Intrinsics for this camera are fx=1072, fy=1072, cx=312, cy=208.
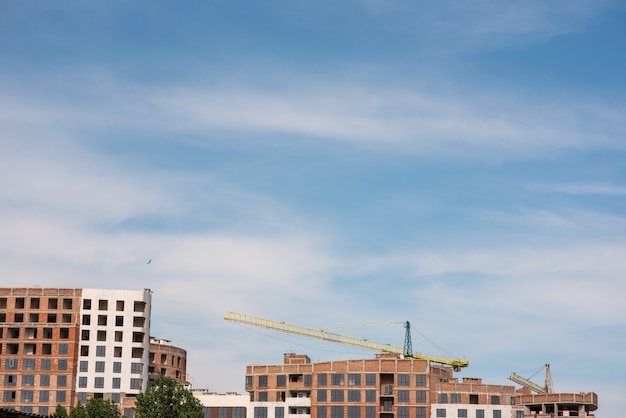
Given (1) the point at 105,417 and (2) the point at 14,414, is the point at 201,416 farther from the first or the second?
(2) the point at 14,414

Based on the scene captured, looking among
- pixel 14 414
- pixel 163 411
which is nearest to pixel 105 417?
pixel 163 411

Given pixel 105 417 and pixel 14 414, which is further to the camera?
pixel 105 417

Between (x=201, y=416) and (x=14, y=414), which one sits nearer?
(x=14, y=414)

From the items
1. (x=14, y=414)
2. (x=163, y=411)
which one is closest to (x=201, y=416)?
(x=163, y=411)

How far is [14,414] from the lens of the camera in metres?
104

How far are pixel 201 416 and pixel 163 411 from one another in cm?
712

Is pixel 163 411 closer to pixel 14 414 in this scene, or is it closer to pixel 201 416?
pixel 201 416

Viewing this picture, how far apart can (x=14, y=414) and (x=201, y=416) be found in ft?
316

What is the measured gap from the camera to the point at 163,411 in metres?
198

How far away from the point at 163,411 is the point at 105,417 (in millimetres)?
10940

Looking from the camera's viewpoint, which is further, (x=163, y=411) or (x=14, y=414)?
(x=163, y=411)

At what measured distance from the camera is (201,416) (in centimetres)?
19812

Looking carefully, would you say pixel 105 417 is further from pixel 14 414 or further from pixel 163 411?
pixel 14 414

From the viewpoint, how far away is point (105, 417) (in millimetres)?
199000
